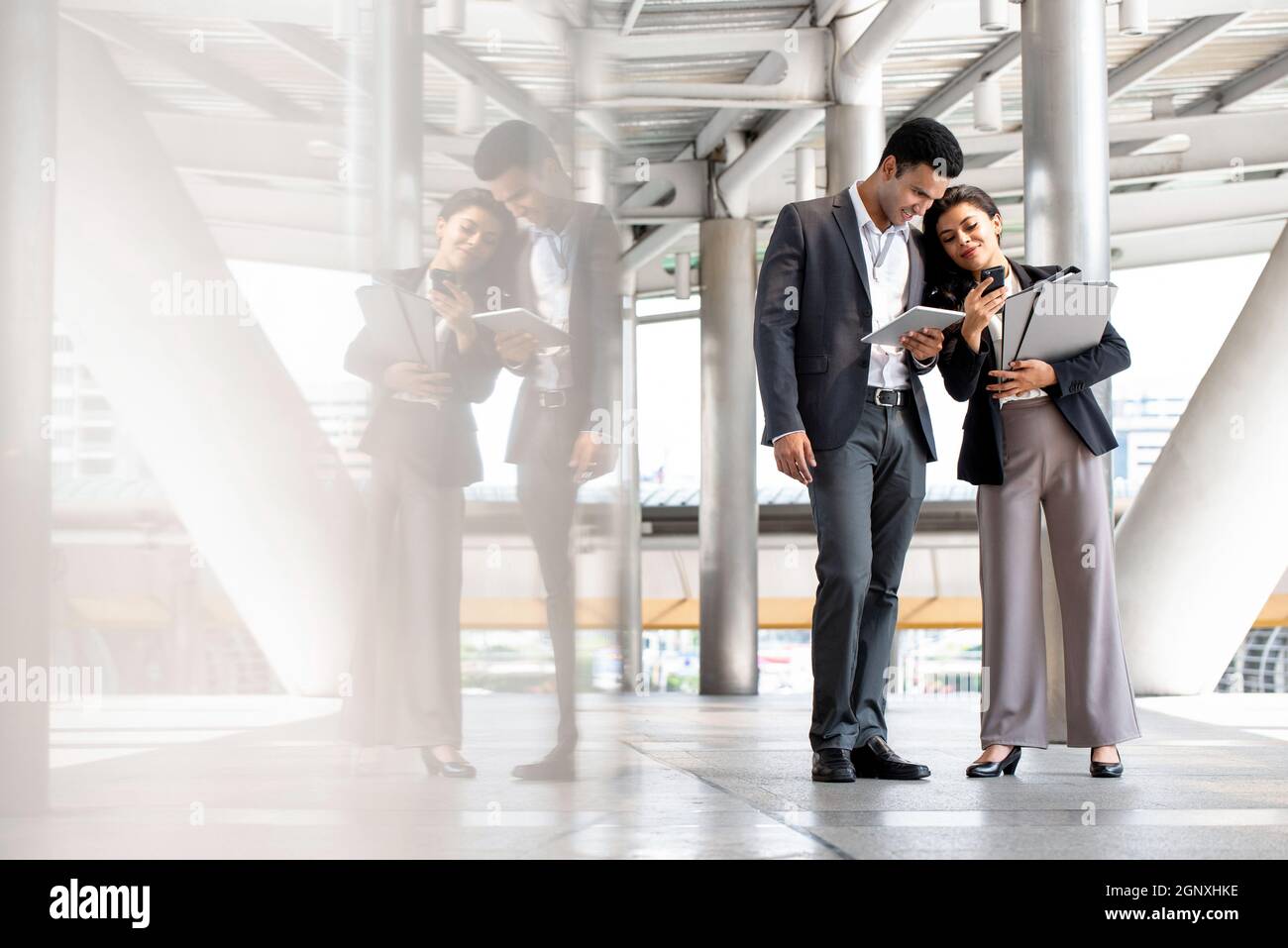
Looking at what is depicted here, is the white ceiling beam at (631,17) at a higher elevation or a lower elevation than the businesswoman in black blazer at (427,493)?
higher

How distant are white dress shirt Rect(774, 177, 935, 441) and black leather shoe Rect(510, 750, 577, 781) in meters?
1.75

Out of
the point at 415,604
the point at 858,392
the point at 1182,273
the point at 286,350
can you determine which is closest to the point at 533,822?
the point at 415,604

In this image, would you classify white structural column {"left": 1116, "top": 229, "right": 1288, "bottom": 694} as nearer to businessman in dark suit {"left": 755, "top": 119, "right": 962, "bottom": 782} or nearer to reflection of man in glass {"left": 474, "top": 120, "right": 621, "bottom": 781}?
businessman in dark suit {"left": 755, "top": 119, "right": 962, "bottom": 782}

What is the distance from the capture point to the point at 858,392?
4996 millimetres

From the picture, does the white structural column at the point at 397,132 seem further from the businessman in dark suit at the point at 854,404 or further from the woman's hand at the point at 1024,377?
the woman's hand at the point at 1024,377

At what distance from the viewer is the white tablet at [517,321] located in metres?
3.68

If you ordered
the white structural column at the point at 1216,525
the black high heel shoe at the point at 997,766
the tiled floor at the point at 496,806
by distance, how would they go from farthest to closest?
the white structural column at the point at 1216,525 < the black high heel shoe at the point at 997,766 < the tiled floor at the point at 496,806

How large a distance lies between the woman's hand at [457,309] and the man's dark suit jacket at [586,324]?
18 cm

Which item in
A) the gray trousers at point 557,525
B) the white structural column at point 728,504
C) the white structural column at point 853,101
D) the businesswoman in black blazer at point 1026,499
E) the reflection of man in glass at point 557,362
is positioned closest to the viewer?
the reflection of man in glass at point 557,362

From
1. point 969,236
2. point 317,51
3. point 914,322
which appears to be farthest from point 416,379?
point 969,236

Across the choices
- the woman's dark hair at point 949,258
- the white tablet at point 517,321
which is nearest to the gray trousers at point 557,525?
the white tablet at point 517,321

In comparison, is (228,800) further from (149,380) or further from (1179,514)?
(1179,514)

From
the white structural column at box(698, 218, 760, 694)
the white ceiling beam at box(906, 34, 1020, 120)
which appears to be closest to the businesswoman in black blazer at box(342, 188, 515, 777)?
the white ceiling beam at box(906, 34, 1020, 120)

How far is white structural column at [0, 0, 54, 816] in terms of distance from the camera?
12.3 ft
